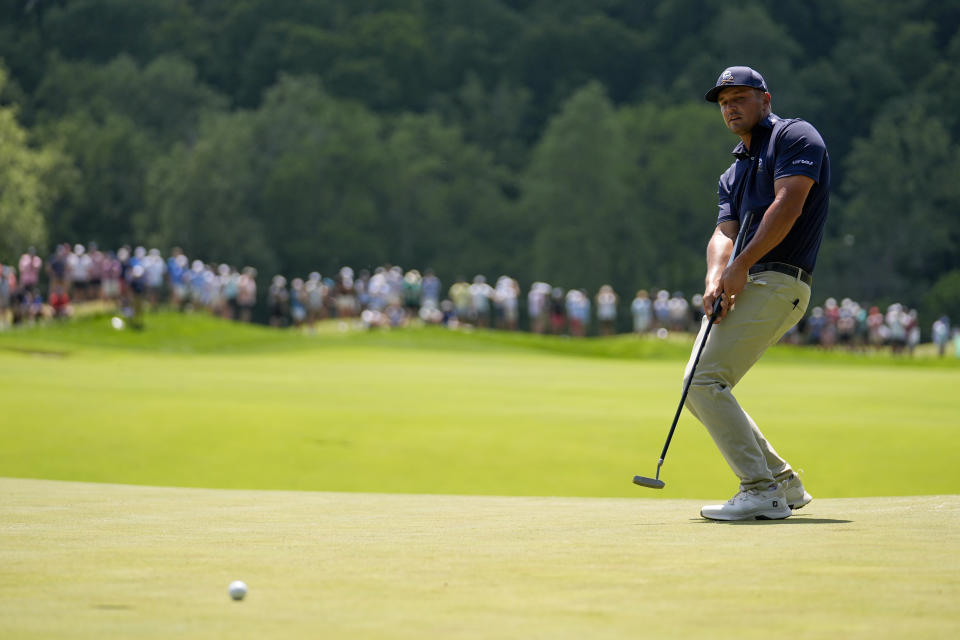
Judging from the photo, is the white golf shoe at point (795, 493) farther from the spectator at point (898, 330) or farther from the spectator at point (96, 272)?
the spectator at point (898, 330)


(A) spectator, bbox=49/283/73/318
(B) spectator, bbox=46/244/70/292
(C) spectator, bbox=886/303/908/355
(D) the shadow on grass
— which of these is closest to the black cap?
(D) the shadow on grass

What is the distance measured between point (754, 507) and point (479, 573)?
7.53 feet

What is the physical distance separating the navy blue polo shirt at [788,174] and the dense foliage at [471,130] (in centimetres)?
6292

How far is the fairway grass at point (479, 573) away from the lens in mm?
4285

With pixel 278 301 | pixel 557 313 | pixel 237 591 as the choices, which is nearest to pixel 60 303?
pixel 278 301

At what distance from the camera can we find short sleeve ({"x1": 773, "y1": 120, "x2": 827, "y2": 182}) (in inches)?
274

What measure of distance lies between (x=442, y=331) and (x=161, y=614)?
4027 cm

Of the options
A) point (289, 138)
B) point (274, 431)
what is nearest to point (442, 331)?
point (274, 431)

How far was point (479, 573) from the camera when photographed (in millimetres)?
5207

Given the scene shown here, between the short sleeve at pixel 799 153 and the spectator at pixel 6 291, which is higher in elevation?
the short sleeve at pixel 799 153

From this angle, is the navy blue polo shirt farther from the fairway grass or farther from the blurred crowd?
the blurred crowd

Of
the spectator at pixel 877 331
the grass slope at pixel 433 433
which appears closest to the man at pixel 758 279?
the grass slope at pixel 433 433

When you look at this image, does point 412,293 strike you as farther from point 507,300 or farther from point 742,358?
point 742,358

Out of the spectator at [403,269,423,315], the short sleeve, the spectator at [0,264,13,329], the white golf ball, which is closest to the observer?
the white golf ball
